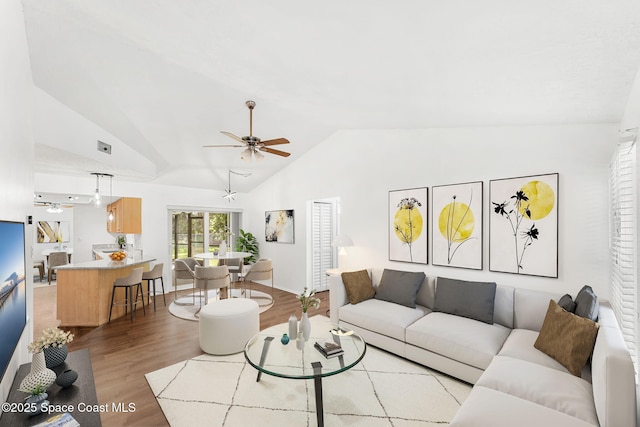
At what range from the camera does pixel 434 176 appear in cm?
391

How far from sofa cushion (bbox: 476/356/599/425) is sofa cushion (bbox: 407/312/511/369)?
35 centimetres

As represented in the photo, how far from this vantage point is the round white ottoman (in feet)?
10.8

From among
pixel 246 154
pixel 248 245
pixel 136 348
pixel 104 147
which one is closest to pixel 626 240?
pixel 246 154

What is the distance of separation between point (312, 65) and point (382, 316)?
2.73m

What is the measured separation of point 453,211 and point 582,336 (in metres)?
1.89

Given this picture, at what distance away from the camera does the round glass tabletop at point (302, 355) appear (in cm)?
222

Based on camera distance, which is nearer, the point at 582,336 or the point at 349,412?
the point at 582,336

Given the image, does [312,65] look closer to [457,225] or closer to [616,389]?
[457,225]

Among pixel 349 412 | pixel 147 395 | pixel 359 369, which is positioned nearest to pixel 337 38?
pixel 349 412

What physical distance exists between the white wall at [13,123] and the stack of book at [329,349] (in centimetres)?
195

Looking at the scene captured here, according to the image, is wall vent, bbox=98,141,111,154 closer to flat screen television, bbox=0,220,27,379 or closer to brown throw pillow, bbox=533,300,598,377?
flat screen television, bbox=0,220,27,379

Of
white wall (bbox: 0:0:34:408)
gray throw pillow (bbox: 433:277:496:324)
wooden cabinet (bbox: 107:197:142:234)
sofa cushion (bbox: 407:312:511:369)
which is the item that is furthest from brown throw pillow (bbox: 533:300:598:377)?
wooden cabinet (bbox: 107:197:142:234)

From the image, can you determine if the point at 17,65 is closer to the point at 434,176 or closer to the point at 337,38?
the point at 337,38

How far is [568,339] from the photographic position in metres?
2.10
